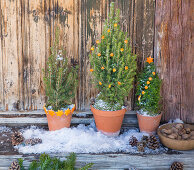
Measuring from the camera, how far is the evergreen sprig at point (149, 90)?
11.4ft

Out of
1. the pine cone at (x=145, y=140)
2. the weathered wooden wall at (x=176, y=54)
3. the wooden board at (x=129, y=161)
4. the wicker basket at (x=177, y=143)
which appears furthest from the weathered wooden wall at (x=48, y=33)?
the wooden board at (x=129, y=161)

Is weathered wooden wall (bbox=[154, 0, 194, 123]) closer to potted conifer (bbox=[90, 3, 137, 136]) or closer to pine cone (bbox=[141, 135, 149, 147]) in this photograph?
potted conifer (bbox=[90, 3, 137, 136])

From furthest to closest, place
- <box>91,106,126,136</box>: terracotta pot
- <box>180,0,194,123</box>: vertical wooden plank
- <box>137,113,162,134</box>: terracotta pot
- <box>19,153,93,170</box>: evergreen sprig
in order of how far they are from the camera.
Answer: <box>180,0,194,123</box>: vertical wooden plank, <box>137,113,162,134</box>: terracotta pot, <box>91,106,126,136</box>: terracotta pot, <box>19,153,93,170</box>: evergreen sprig

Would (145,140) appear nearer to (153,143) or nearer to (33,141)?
(153,143)

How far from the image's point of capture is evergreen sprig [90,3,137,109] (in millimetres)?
3297

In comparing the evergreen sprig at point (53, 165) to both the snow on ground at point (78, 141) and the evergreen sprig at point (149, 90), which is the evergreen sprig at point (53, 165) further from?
the evergreen sprig at point (149, 90)

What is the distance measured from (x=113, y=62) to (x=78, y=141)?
1006mm

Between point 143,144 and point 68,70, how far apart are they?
1.38m

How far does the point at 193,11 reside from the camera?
3656mm

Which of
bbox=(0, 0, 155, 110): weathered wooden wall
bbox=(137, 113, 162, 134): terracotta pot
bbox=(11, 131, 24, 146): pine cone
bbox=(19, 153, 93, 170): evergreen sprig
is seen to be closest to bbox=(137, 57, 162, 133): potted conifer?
bbox=(137, 113, 162, 134): terracotta pot

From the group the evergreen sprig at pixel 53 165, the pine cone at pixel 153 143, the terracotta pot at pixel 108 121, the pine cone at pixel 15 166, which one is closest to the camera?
the evergreen sprig at pixel 53 165

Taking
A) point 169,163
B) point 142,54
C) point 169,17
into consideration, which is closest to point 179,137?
point 169,163

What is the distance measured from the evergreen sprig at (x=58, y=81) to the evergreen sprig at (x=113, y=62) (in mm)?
372

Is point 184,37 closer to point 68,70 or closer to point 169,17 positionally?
point 169,17
